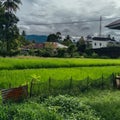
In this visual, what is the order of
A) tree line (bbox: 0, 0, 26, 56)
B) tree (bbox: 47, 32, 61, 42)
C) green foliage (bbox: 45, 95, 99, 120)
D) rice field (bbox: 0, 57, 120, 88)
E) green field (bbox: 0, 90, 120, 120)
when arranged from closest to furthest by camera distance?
green field (bbox: 0, 90, 120, 120) < green foliage (bbox: 45, 95, 99, 120) < rice field (bbox: 0, 57, 120, 88) < tree line (bbox: 0, 0, 26, 56) < tree (bbox: 47, 32, 61, 42)

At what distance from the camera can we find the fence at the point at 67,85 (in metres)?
14.7

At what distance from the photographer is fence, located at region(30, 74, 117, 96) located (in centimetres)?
1472

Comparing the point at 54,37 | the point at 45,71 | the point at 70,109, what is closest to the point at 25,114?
the point at 70,109

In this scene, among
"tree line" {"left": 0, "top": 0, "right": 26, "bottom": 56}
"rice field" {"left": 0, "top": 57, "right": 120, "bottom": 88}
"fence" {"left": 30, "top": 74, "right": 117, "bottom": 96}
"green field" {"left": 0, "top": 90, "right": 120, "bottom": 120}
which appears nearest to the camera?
"green field" {"left": 0, "top": 90, "right": 120, "bottom": 120}

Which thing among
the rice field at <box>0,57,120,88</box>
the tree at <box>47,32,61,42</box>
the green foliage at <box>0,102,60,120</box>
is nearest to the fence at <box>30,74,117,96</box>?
the rice field at <box>0,57,120,88</box>

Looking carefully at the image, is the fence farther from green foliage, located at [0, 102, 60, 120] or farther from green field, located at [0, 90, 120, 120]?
green foliage, located at [0, 102, 60, 120]

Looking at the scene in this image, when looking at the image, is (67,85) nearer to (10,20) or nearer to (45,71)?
(45,71)

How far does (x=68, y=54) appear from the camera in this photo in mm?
56188

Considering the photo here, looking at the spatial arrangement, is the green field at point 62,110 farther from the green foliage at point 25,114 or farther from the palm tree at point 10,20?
the palm tree at point 10,20

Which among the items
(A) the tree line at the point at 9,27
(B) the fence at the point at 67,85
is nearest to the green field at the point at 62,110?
(B) the fence at the point at 67,85

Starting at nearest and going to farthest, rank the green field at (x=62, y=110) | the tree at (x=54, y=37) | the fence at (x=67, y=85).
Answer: the green field at (x=62, y=110)
the fence at (x=67, y=85)
the tree at (x=54, y=37)

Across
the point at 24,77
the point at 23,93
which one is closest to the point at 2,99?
the point at 23,93

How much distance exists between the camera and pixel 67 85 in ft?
52.9

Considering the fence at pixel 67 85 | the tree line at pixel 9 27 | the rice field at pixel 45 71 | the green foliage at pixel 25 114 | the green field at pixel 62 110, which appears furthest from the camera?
the tree line at pixel 9 27
